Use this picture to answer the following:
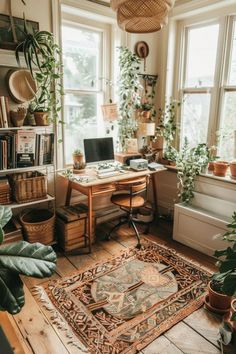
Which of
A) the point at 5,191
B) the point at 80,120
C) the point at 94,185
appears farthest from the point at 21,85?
the point at 94,185

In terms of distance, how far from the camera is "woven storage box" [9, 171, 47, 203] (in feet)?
8.04

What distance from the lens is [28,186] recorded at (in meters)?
2.49

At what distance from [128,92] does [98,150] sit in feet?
2.65

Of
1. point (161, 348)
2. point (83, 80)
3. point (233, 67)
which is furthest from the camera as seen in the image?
point (83, 80)

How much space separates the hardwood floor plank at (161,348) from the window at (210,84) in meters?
1.98

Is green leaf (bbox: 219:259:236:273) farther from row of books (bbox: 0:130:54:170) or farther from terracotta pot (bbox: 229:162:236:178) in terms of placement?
row of books (bbox: 0:130:54:170)

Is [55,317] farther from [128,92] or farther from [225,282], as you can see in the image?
[128,92]

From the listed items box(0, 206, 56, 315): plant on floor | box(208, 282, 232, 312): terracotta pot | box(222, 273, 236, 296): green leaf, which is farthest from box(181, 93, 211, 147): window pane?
box(0, 206, 56, 315): plant on floor

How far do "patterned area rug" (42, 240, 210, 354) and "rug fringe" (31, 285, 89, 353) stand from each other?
31mm

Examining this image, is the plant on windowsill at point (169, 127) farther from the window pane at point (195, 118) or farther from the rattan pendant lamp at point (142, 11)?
the rattan pendant lamp at point (142, 11)

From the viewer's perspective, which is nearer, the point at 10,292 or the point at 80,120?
the point at 10,292

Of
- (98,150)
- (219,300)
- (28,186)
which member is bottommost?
(219,300)

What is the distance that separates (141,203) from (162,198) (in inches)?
34.4

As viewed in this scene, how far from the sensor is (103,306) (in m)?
2.03
